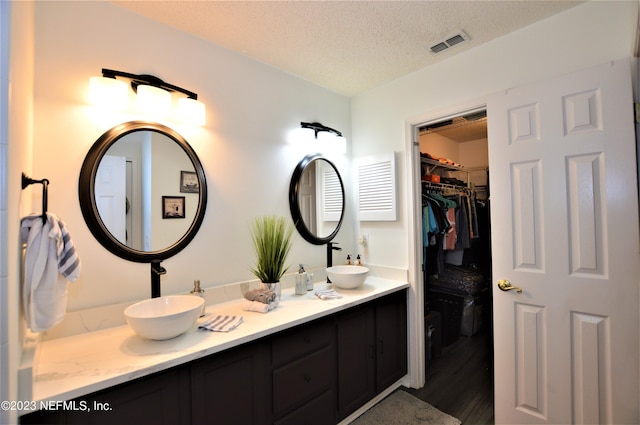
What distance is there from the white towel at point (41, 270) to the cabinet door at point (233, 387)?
551mm

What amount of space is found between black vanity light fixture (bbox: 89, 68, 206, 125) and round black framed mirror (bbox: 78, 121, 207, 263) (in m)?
0.10

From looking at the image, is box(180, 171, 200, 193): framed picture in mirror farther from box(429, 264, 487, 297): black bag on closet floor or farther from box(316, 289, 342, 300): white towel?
box(429, 264, 487, 297): black bag on closet floor

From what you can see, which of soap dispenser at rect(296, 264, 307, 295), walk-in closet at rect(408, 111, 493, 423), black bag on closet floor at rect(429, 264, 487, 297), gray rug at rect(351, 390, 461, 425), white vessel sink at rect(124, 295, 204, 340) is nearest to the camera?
white vessel sink at rect(124, 295, 204, 340)

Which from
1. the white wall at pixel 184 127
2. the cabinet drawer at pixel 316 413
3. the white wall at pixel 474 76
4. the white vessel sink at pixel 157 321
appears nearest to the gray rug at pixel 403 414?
the cabinet drawer at pixel 316 413

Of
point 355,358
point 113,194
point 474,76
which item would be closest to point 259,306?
point 355,358

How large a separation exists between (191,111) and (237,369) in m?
1.42

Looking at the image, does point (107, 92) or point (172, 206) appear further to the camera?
point (172, 206)

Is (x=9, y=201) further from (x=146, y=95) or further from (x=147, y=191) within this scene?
(x=146, y=95)

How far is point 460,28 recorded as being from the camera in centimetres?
174

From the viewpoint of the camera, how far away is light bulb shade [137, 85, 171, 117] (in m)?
1.51

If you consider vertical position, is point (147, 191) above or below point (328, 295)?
above

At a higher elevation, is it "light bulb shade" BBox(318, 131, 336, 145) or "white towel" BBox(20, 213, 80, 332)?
"light bulb shade" BBox(318, 131, 336, 145)

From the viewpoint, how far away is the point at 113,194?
58.1 inches

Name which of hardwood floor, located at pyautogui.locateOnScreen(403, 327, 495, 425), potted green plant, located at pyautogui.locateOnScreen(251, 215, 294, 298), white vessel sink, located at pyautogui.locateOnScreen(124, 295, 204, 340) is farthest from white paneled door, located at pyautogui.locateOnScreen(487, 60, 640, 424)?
white vessel sink, located at pyautogui.locateOnScreen(124, 295, 204, 340)
